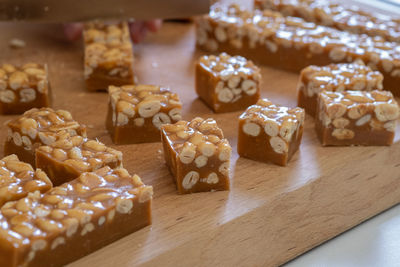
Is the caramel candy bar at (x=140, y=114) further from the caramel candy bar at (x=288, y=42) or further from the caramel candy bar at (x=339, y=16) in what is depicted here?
the caramel candy bar at (x=339, y=16)

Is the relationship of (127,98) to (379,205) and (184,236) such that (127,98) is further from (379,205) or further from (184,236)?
(379,205)

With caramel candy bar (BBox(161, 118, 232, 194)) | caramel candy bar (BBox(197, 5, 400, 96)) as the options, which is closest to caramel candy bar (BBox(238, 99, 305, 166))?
caramel candy bar (BBox(161, 118, 232, 194))

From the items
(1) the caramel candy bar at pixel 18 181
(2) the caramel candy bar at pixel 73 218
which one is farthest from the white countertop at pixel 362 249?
(1) the caramel candy bar at pixel 18 181

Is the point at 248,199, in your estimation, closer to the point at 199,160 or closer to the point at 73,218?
the point at 199,160

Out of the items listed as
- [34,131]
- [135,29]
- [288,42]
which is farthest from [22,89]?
[288,42]

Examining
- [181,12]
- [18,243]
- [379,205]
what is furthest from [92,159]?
[181,12]
